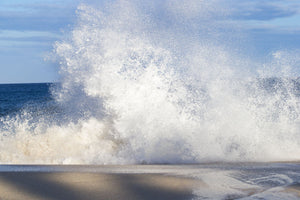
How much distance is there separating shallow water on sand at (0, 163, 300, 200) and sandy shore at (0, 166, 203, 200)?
0.01m

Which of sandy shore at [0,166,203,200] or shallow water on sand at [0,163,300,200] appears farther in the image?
shallow water on sand at [0,163,300,200]

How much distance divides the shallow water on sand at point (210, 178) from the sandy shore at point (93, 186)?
0.04 ft

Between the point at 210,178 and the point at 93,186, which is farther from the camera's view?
the point at 210,178

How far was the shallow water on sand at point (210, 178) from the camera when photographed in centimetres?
402

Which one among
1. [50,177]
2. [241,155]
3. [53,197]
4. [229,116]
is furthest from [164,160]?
[53,197]

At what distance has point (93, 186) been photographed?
13.7ft

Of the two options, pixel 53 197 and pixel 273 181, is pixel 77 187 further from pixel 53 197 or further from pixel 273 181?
pixel 273 181

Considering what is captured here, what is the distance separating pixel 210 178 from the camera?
470 centimetres

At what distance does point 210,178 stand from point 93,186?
56.1 inches

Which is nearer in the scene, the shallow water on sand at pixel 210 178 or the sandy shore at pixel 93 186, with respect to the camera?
the sandy shore at pixel 93 186

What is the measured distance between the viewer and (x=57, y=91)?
952 centimetres

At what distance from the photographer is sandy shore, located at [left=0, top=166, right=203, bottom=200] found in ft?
12.7

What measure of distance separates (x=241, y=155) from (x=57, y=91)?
184 inches

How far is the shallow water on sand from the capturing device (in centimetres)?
402
